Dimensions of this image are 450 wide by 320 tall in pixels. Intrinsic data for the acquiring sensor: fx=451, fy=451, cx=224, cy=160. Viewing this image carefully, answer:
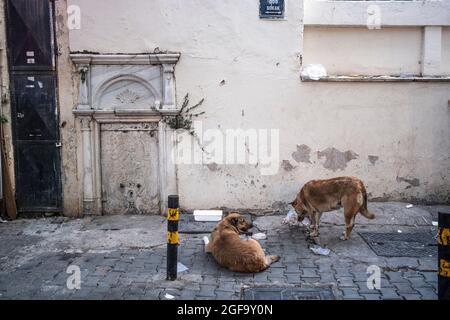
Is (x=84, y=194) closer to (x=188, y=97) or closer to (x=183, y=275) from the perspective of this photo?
(x=188, y=97)

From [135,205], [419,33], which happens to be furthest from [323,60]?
[135,205]

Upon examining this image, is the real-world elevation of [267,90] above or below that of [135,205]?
above

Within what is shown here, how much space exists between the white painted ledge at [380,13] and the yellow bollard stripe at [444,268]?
557 cm

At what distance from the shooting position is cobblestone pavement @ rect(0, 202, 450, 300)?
18.8ft

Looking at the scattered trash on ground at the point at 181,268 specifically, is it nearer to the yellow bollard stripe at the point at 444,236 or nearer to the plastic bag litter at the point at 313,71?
the yellow bollard stripe at the point at 444,236

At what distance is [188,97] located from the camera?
8898 millimetres

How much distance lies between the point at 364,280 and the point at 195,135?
14.4 ft

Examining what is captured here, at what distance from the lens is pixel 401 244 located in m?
7.31

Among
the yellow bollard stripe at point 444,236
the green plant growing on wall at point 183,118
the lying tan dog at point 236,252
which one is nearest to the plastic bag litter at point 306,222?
the lying tan dog at point 236,252

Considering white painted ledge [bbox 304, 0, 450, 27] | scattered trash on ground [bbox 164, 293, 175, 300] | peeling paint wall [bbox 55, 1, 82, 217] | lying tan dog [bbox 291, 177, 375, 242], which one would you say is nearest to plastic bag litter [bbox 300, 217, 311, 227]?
lying tan dog [bbox 291, 177, 375, 242]
